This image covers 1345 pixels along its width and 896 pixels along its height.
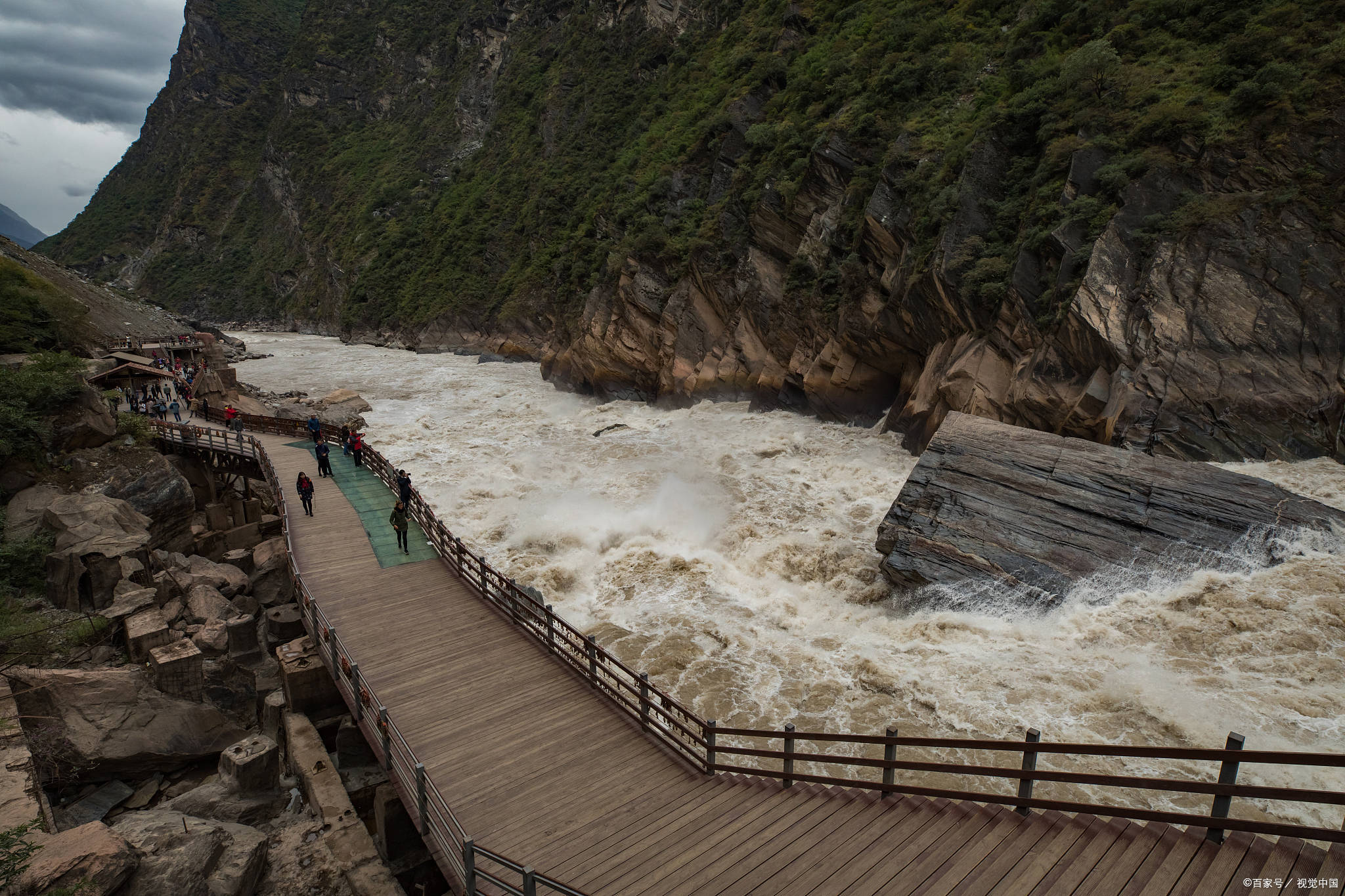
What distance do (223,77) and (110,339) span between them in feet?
437

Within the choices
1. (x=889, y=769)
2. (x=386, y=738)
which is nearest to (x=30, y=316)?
(x=386, y=738)

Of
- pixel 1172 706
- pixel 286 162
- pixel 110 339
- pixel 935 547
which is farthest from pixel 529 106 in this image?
pixel 1172 706

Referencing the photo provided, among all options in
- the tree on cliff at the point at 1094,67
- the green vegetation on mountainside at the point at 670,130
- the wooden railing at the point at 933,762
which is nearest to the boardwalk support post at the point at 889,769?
the wooden railing at the point at 933,762

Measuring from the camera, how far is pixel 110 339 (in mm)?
43281

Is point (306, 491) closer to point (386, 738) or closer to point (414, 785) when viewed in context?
point (386, 738)

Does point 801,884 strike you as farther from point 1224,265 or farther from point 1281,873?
point 1224,265

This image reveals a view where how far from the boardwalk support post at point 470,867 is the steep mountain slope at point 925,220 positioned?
18.4 metres

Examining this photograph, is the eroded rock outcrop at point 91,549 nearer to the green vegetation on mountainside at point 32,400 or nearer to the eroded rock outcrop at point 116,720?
the green vegetation on mountainside at point 32,400

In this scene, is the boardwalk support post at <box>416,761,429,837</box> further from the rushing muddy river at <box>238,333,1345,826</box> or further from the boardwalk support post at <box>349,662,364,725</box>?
the rushing muddy river at <box>238,333,1345,826</box>

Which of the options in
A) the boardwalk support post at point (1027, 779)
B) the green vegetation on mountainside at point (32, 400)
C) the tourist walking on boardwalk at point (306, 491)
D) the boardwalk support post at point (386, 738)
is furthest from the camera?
the green vegetation on mountainside at point (32, 400)

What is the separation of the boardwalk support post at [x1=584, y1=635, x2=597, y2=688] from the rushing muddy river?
2687 millimetres

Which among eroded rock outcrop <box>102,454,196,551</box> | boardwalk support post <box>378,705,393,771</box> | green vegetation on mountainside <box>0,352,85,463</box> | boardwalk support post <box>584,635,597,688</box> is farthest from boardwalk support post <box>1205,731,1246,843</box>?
green vegetation on mountainside <box>0,352,85,463</box>

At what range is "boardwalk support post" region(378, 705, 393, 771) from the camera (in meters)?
8.42

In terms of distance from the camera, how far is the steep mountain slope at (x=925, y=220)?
57.0ft
